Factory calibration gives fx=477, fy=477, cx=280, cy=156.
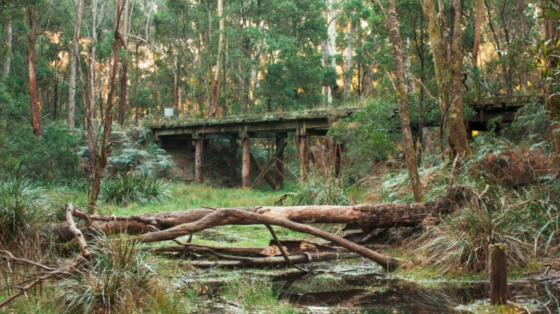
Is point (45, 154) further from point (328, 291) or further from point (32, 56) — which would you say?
point (328, 291)

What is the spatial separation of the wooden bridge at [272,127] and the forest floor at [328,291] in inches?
176

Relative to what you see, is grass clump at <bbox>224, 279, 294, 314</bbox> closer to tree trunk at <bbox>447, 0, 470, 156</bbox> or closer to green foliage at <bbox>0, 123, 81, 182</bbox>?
tree trunk at <bbox>447, 0, 470, 156</bbox>

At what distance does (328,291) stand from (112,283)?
1840 mm

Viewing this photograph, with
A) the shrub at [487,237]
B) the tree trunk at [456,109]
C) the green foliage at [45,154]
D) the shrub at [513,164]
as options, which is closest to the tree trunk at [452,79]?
the tree trunk at [456,109]

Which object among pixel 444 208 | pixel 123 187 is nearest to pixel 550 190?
pixel 444 208

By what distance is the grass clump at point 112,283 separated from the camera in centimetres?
313

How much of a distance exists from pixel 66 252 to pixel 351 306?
295 cm

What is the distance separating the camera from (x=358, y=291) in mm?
4117

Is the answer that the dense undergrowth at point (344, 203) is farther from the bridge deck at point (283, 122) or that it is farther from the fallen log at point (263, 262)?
the bridge deck at point (283, 122)

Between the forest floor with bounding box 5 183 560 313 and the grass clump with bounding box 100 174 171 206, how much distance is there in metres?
6.30

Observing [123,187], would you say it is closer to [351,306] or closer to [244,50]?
[351,306]

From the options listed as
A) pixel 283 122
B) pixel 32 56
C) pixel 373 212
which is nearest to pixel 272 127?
pixel 283 122

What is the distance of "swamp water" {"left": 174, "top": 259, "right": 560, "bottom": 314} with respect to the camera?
3.55 meters

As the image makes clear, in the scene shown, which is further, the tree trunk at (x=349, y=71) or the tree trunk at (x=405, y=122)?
the tree trunk at (x=349, y=71)
